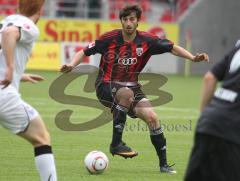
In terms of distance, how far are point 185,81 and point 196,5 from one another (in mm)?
7328

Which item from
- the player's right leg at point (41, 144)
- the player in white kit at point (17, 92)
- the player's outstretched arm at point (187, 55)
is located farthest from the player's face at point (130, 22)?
the player's right leg at point (41, 144)

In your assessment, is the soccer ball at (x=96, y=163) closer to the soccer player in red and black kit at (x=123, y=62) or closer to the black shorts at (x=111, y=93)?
the soccer player in red and black kit at (x=123, y=62)

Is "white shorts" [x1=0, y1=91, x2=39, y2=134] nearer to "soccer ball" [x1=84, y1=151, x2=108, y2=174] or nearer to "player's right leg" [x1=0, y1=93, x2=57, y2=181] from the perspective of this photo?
"player's right leg" [x1=0, y1=93, x2=57, y2=181]

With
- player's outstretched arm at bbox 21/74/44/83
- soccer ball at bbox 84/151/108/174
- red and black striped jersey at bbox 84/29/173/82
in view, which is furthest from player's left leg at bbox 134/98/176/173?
player's outstretched arm at bbox 21/74/44/83

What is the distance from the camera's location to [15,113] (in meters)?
6.59

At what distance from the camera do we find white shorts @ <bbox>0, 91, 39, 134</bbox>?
6.56 metres

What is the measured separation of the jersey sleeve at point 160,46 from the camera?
9.77m

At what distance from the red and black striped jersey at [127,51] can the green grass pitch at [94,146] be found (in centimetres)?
123

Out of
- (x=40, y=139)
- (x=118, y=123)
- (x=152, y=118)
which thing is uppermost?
(x=40, y=139)

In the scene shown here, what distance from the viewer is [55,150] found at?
428 inches

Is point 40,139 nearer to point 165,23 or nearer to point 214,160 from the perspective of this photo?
point 214,160

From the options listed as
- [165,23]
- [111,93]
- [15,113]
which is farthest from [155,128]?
[165,23]

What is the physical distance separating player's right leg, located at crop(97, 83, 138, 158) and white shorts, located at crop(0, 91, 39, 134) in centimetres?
296

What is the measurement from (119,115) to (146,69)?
16.3m
